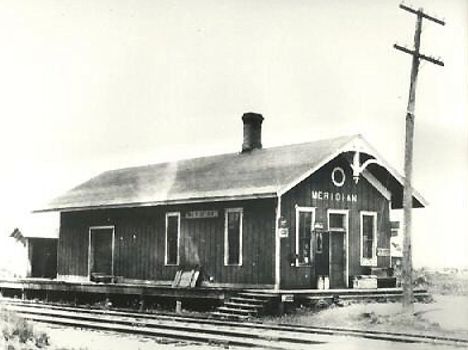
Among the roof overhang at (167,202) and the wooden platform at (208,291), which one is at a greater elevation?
the roof overhang at (167,202)

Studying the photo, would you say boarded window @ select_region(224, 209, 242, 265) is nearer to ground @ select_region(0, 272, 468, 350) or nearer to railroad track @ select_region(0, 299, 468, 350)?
railroad track @ select_region(0, 299, 468, 350)

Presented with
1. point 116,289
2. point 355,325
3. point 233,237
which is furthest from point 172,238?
point 355,325

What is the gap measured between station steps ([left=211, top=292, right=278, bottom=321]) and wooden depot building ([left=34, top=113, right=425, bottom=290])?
3.26ft

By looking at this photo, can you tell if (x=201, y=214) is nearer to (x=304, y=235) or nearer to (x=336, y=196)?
(x=304, y=235)

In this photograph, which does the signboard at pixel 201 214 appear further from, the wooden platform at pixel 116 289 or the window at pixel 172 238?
the wooden platform at pixel 116 289

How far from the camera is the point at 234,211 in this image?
17672mm

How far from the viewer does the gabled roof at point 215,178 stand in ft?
55.3

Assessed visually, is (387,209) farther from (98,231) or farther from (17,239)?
(17,239)

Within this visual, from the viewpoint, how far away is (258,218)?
56.2 ft

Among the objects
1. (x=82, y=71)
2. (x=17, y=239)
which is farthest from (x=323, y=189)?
(x=17, y=239)

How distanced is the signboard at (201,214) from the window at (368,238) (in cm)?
320

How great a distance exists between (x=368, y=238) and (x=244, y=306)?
4153mm

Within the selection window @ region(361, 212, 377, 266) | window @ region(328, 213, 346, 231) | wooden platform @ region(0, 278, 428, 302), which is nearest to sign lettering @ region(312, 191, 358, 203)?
window @ region(328, 213, 346, 231)

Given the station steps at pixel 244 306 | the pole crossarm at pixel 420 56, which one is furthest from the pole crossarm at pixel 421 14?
the station steps at pixel 244 306
